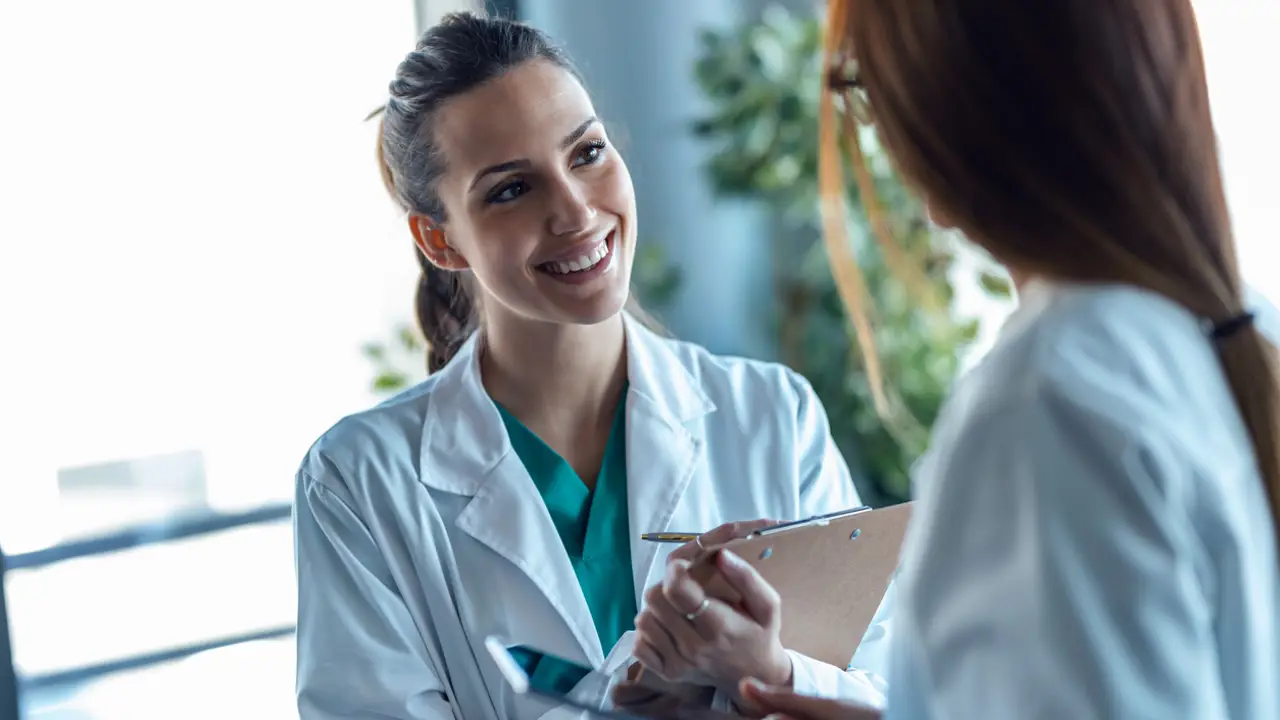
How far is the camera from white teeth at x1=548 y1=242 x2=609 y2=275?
1.45m

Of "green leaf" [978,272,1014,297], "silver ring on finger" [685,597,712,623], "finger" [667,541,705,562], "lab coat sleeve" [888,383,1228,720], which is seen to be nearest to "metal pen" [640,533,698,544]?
"finger" [667,541,705,562]

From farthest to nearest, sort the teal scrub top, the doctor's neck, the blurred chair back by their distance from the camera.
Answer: the blurred chair back
the doctor's neck
the teal scrub top

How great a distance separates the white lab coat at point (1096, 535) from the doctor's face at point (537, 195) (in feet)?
2.71

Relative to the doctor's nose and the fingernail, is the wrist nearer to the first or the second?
the fingernail

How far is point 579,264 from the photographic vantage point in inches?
57.1

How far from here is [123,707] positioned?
2873 mm

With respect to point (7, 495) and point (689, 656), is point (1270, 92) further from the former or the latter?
point (7, 495)

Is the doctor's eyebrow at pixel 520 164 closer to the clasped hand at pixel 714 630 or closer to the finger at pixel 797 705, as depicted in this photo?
the clasped hand at pixel 714 630

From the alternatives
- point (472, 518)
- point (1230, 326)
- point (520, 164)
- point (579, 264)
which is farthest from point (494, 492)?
point (1230, 326)

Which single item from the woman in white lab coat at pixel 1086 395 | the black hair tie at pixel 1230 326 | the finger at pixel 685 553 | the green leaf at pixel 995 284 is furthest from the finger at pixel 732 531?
the green leaf at pixel 995 284

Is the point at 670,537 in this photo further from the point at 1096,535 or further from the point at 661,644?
the point at 1096,535

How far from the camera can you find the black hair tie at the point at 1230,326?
0.69 metres

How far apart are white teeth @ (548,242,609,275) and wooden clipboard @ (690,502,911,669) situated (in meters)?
0.52

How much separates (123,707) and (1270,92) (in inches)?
118
